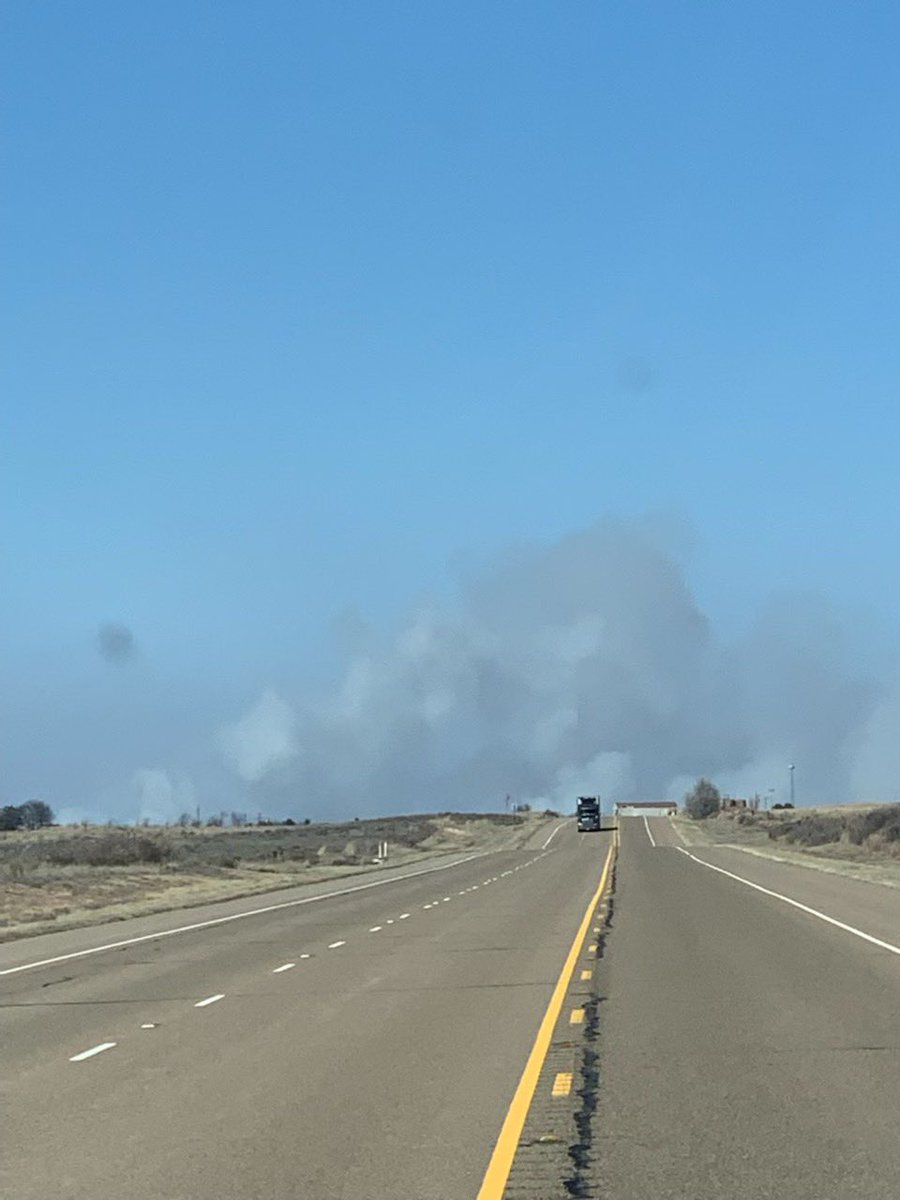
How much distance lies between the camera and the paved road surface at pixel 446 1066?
8617mm

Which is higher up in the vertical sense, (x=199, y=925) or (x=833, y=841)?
(x=833, y=841)

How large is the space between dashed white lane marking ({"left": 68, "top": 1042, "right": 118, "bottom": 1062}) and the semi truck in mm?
113805

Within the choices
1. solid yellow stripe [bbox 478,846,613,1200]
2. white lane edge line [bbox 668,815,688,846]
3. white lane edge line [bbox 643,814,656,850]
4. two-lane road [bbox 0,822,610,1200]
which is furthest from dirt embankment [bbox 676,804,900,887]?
solid yellow stripe [bbox 478,846,613,1200]

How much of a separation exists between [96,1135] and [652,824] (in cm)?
13609

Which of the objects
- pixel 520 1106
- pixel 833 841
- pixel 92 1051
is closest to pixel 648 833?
pixel 833 841

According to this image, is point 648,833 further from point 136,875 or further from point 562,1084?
point 562,1084

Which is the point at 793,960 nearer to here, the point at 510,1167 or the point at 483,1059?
the point at 483,1059

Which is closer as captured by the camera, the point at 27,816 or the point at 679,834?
the point at 679,834

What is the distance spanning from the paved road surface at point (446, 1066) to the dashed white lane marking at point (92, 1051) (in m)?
0.10

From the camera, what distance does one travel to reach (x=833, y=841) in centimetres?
9050

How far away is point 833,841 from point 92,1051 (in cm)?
8103

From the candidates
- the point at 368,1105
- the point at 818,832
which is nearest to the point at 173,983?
the point at 368,1105

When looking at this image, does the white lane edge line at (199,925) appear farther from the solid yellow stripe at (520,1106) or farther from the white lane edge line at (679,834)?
the white lane edge line at (679,834)

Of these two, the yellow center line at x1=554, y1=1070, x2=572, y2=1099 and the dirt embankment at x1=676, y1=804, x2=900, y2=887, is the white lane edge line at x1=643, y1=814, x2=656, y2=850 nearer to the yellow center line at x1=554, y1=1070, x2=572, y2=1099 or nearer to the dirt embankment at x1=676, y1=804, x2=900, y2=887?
the dirt embankment at x1=676, y1=804, x2=900, y2=887
